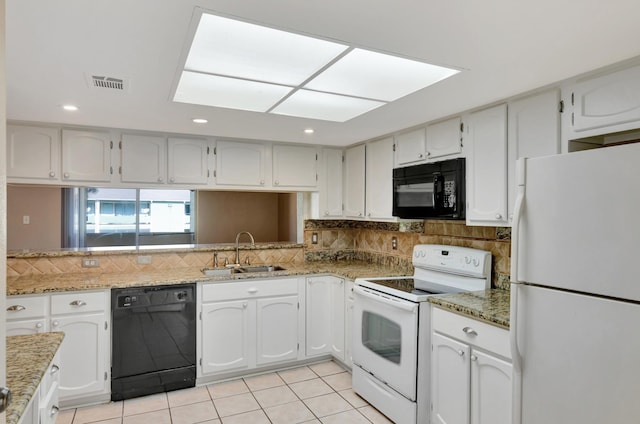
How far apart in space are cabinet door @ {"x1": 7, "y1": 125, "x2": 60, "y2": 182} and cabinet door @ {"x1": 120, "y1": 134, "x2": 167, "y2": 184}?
0.48 meters

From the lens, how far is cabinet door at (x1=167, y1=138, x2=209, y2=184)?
348 centimetres

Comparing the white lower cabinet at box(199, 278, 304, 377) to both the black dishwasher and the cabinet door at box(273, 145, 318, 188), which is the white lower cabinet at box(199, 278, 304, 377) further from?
the cabinet door at box(273, 145, 318, 188)

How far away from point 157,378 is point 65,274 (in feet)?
3.90

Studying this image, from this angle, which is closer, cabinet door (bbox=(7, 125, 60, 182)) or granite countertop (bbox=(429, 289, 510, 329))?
granite countertop (bbox=(429, 289, 510, 329))

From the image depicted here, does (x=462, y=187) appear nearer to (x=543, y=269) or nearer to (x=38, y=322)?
(x=543, y=269)

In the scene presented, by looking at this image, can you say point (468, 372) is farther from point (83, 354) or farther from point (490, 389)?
point (83, 354)

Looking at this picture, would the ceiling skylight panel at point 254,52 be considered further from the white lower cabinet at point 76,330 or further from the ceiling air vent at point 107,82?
the white lower cabinet at point 76,330

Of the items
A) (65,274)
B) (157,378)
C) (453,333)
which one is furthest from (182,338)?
(453,333)

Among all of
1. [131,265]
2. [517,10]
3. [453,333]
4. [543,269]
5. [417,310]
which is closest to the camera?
[517,10]

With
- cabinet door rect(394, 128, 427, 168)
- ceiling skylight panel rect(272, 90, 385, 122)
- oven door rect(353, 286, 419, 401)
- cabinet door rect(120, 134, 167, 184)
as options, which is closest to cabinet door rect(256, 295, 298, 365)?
oven door rect(353, 286, 419, 401)

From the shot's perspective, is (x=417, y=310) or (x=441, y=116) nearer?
(x=417, y=310)

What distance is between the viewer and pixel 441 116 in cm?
285

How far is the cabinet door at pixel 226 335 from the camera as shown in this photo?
3271mm

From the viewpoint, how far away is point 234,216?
724 cm
